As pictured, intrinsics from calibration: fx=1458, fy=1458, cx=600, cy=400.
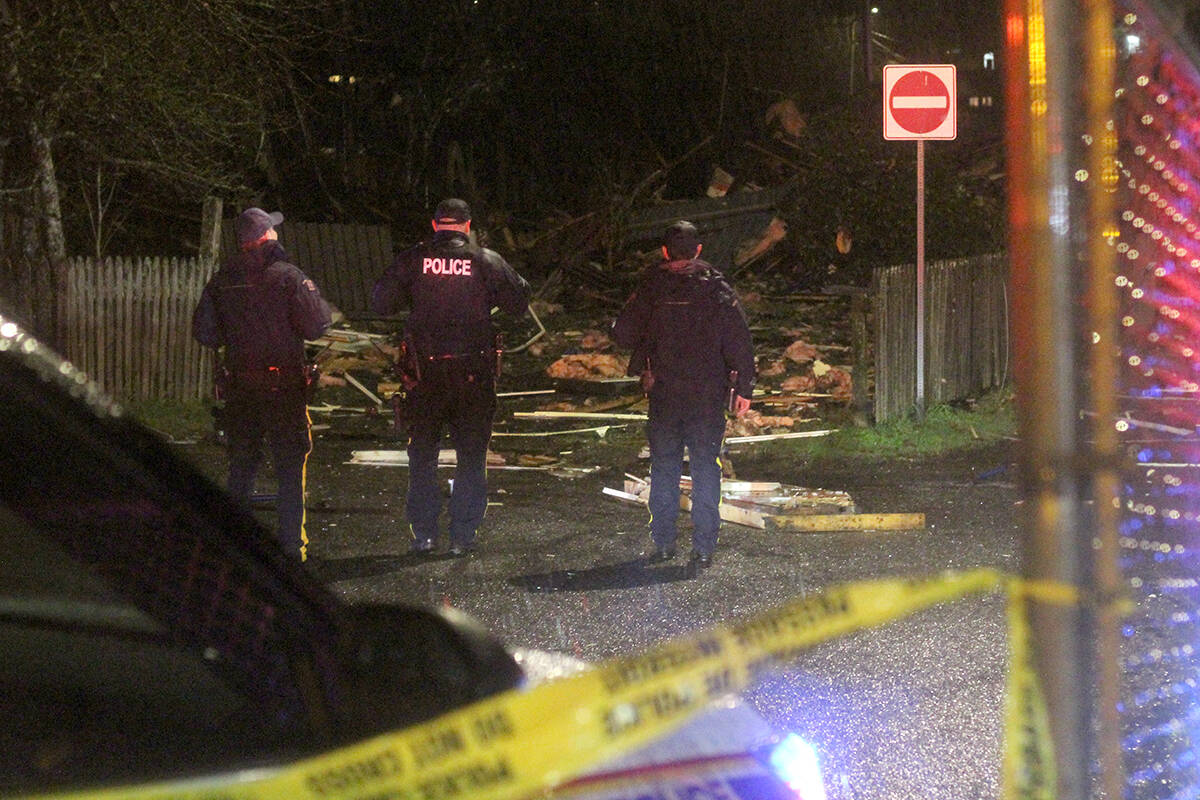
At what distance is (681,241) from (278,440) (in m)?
2.30

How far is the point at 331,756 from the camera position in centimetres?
187

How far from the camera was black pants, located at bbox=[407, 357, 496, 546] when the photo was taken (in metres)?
7.63

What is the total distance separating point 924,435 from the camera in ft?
36.6

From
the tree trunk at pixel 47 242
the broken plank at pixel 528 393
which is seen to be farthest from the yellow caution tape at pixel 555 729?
the broken plank at pixel 528 393

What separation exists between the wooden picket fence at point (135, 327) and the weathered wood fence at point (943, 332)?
6.27 meters

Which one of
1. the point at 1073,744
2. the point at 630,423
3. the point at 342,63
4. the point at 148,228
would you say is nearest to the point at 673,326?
the point at 630,423

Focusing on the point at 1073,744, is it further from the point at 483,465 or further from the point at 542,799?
the point at 483,465

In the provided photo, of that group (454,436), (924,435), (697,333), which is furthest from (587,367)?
(697,333)

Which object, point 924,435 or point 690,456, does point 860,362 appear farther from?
point 690,456

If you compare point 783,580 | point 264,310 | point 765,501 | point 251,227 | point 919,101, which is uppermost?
point 919,101

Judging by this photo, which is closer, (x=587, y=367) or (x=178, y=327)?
(x=178, y=327)

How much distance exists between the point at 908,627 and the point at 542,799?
15.2 feet

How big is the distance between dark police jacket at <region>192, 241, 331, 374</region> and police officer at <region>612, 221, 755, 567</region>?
1622 mm

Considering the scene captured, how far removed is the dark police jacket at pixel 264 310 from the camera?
24.0ft
